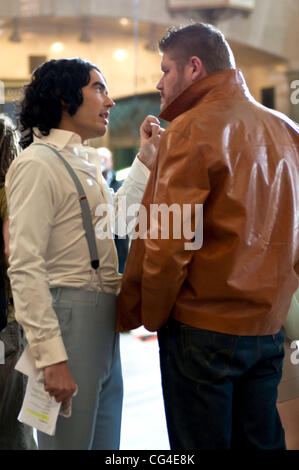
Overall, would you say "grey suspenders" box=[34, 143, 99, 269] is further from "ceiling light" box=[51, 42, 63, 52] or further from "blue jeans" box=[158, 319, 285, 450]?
"ceiling light" box=[51, 42, 63, 52]

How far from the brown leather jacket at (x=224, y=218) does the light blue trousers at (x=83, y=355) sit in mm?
129

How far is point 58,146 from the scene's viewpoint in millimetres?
1614

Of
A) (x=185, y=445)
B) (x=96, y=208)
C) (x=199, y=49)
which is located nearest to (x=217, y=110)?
(x=199, y=49)

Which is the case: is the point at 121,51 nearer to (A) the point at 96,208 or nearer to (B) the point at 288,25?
(B) the point at 288,25

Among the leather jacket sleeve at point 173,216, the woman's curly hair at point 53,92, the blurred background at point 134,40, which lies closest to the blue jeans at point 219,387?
the leather jacket sleeve at point 173,216

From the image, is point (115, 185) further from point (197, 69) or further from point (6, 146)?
point (197, 69)

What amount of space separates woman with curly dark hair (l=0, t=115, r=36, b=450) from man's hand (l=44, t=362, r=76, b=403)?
1.91 feet

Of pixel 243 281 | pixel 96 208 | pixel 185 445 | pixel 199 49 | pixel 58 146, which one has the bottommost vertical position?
pixel 185 445

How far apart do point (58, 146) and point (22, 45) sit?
276 inches

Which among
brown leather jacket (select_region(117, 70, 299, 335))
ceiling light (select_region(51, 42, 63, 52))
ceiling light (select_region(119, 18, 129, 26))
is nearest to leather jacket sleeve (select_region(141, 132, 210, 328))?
brown leather jacket (select_region(117, 70, 299, 335))

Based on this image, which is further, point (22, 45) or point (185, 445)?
point (22, 45)

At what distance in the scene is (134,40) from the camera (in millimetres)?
8219

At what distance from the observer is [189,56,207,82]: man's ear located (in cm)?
162

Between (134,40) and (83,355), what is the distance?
24.6 ft
